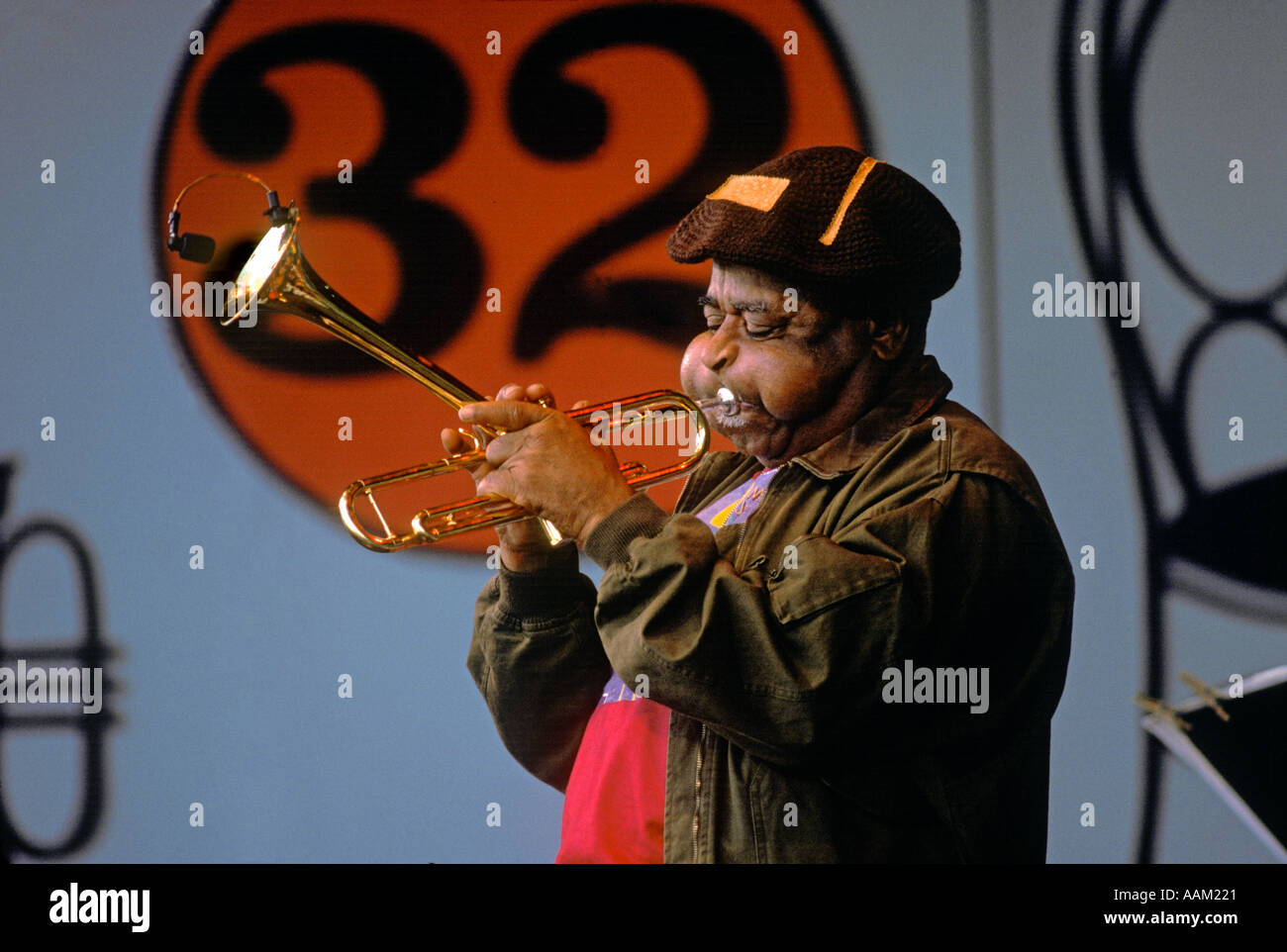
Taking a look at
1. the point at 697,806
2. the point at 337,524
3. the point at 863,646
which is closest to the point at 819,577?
the point at 863,646

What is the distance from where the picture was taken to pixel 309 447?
351cm

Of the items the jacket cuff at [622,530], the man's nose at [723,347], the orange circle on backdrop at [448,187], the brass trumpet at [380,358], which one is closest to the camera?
the jacket cuff at [622,530]

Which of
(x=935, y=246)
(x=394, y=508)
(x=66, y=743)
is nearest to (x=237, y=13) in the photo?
(x=394, y=508)

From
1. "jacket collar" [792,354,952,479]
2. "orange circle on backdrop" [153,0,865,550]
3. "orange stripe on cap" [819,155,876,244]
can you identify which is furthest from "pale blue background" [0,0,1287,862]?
"orange stripe on cap" [819,155,876,244]

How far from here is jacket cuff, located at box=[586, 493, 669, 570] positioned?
2074 mm

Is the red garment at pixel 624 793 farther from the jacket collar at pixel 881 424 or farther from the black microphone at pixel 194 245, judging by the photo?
the black microphone at pixel 194 245

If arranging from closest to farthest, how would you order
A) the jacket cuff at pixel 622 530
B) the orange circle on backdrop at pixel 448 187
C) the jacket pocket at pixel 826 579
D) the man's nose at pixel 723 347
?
the jacket pocket at pixel 826 579
the jacket cuff at pixel 622 530
the man's nose at pixel 723 347
the orange circle on backdrop at pixel 448 187

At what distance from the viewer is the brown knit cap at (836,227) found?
84.9 inches

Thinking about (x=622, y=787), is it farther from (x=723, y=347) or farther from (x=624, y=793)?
(x=723, y=347)

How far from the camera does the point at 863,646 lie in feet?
6.49

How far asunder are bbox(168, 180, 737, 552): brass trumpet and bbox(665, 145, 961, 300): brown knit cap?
0.36 m

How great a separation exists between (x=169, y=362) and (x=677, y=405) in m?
1.66

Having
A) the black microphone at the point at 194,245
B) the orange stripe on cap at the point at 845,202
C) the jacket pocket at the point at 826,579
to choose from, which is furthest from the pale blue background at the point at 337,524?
the jacket pocket at the point at 826,579

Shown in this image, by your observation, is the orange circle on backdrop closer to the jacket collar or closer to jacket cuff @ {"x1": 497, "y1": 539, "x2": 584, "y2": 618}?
jacket cuff @ {"x1": 497, "y1": 539, "x2": 584, "y2": 618}
